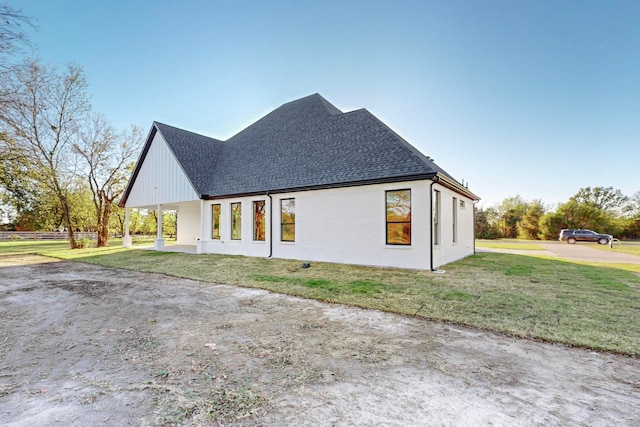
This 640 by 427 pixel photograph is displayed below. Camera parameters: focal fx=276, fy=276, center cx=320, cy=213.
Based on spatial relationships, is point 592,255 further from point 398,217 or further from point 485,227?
point 485,227

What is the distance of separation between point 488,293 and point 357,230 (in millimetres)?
4771

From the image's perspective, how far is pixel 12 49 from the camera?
6.44 metres

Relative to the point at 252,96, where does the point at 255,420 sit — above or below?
below

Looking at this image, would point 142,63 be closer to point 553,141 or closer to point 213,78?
point 213,78

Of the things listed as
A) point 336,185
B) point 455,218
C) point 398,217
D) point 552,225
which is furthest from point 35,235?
point 552,225

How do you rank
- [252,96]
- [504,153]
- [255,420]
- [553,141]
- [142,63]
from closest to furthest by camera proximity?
1. [255,420]
2. [142,63]
3. [252,96]
4. [553,141]
5. [504,153]

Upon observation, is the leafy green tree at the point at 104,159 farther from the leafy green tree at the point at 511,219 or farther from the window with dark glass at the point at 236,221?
the leafy green tree at the point at 511,219

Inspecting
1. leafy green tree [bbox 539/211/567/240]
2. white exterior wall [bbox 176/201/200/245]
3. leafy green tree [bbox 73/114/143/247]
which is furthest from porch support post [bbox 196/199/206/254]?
leafy green tree [bbox 539/211/567/240]

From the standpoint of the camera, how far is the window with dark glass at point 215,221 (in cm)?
1520

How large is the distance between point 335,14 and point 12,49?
1022cm

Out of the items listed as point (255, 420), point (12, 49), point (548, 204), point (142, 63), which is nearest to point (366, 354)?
point (255, 420)

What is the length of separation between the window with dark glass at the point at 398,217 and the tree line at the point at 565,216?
33777 millimetres

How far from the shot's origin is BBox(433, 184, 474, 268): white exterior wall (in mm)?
9898

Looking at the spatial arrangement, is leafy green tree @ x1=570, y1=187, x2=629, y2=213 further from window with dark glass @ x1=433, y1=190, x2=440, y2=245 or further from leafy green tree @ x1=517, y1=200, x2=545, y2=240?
window with dark glass @ x1=433, y1=190, x2=440, y2=245
